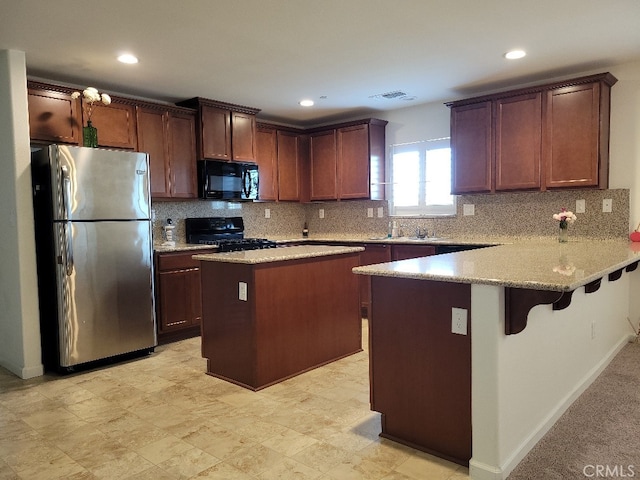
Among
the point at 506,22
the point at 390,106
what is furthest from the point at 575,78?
the point at 390,106

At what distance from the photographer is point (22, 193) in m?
3.46

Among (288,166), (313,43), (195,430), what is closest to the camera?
(195,430)

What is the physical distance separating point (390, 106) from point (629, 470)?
4.32 meters

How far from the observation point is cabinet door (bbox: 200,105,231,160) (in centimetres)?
491

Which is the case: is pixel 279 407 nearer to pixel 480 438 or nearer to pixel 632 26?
pixel 480 438

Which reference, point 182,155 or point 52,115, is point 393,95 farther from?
point 52,115

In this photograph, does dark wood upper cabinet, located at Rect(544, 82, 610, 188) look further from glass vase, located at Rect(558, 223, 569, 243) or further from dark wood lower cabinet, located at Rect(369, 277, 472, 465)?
dark wood lower cabinet, located at Rect(369, 277, 472, 465)

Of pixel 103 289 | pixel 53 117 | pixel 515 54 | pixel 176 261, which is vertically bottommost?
pixel 103 289

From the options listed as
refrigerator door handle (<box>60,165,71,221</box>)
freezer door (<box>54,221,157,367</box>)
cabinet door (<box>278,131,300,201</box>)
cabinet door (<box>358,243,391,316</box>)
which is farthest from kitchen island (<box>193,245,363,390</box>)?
cabinet door (<box>278,131,300,201</box>)

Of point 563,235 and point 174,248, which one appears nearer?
point 563,235

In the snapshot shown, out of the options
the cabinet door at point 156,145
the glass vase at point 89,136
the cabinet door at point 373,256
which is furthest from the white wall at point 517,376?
the cabinet door at point 156,145

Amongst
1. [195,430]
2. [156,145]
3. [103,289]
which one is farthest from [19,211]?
[195,430]

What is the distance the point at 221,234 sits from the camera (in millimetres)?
5441

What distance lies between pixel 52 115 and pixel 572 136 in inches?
173
